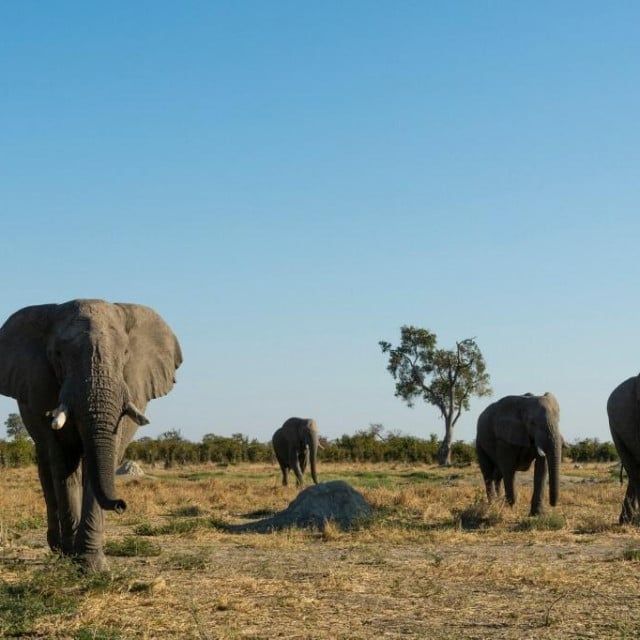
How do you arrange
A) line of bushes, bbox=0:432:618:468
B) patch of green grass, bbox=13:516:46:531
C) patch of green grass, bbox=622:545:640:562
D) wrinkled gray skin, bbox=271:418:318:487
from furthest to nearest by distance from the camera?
line of bushes, bbox=0:432:618:468 → wrinkled gray skin, bbox=271:418:318:487 → patch of green grass, bbox=13:516:46:531 → patch of green grass, bbox=622:545:640:562

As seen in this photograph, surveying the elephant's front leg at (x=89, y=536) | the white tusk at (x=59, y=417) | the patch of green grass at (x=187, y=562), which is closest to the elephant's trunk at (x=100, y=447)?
the white tusk at (x=59, y=417)

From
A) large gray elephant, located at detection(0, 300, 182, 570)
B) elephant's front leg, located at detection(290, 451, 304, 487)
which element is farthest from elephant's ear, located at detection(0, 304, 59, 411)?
elephant's front leg, located at detection(290, 451, 304, 487)

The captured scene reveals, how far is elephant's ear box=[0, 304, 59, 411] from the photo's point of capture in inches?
427

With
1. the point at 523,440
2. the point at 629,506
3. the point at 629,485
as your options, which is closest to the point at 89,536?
the point at 629,506

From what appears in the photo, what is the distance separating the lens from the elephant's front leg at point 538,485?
19359 mm

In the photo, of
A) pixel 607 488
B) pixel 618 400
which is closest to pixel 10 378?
pixel 618 400

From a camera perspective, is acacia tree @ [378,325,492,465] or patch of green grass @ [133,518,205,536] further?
acacia tree @ [378,325,492,465]

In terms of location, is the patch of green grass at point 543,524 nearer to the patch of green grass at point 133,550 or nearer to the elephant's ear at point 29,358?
the patch of green grass at point 133,550

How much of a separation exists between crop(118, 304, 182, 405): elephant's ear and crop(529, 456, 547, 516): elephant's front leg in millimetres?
9558

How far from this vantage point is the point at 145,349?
11.4 metres

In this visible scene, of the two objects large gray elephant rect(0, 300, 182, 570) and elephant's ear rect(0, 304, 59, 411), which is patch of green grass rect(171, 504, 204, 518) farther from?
elephant's ear rect(0, 304, 59, 411)

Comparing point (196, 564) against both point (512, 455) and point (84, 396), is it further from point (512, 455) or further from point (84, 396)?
point (512, 455)

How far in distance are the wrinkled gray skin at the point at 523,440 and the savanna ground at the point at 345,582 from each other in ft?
4.22

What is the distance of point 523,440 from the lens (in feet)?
69.4
